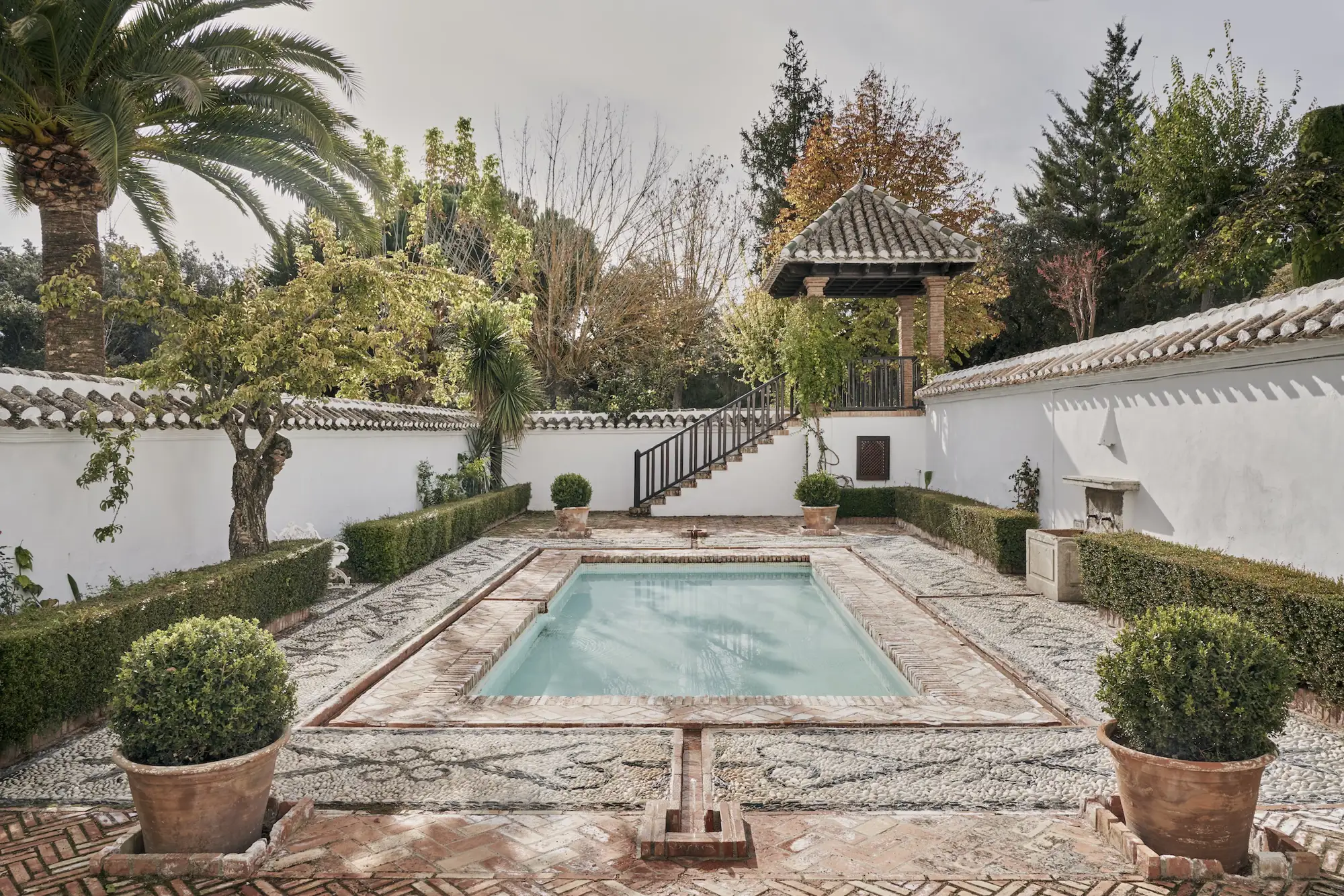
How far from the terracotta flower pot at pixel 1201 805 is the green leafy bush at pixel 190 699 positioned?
11.1 feet

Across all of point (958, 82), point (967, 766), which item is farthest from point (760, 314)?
point (967, 766)

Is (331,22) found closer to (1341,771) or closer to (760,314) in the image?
(760,314)

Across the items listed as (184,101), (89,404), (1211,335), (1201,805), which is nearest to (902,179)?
(1211,335)

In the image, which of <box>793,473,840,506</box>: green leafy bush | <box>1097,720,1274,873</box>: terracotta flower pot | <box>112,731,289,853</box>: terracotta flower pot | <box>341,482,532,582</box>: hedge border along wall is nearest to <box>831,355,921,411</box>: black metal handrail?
<box>793,473,840,506</box>: green leafy bush

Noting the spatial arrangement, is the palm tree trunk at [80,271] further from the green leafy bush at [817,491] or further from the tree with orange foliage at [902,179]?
the tree with orange foliage at [902,179]

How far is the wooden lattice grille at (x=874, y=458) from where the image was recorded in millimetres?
14930

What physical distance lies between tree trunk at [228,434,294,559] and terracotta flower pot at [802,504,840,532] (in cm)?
819

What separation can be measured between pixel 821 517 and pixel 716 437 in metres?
3.86

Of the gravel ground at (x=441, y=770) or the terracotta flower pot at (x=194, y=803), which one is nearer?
the terracotta flower pot at (x=194, y=803)

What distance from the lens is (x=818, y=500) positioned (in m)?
13.2

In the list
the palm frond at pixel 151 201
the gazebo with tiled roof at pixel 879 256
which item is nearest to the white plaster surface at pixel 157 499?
the palm frond at pixel 151 201

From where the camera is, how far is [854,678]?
6305mm

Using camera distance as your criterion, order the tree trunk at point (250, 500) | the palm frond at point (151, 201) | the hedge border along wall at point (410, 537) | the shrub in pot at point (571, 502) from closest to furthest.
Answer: the tree trunk at point (250, 500)
the palm frond at point (151, 201)
the hedge border along wall at point (410, 537)
the shrub in pot at point (571, 502)

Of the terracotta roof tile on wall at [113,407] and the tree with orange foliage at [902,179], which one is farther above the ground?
the tree with orange foliage at [902,179]
